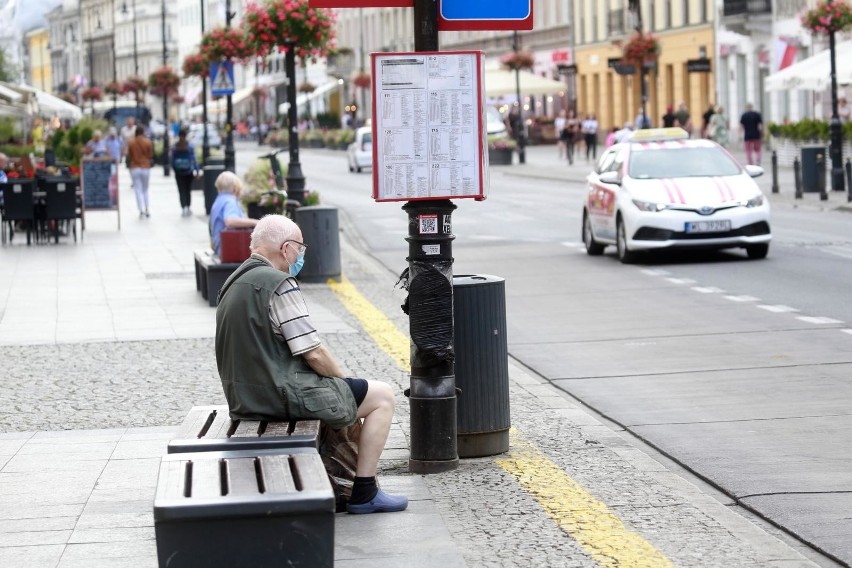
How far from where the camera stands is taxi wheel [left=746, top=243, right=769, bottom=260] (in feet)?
67.6

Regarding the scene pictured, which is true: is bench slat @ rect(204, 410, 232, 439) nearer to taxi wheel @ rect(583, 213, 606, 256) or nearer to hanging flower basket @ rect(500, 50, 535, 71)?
taxi wheel @ rect(583, 213, 606, 256)

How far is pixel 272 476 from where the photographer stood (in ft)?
19.1

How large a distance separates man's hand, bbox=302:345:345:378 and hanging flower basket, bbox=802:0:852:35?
30.1 meters

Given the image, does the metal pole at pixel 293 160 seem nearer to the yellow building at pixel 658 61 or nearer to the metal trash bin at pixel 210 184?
the metal trash bin at pixel 210 184

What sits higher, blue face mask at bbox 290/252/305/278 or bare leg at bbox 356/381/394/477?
blue face mask at bbox 290/252/305/278

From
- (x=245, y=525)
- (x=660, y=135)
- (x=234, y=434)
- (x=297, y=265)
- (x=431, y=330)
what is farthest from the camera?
(x=660, y=135)

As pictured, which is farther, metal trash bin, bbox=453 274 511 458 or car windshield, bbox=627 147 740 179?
car windshield, bbox=627 147 740 179

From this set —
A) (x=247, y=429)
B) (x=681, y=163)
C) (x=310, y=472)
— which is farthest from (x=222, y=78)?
(x=310, y=472)

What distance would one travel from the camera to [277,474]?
230 inches

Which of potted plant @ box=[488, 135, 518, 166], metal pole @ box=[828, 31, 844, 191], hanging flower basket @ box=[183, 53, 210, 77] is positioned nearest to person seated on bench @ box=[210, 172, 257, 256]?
metal pole @ box=[828, 31, 844, 191]

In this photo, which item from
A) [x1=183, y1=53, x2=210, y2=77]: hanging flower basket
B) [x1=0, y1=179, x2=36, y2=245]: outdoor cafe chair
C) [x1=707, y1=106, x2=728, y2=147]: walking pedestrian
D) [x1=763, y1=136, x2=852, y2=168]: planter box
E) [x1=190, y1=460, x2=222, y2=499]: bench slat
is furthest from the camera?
[x1=707, y1=106, x2=728, y2=147]: walking pedestrian

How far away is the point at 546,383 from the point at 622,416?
1479 mm

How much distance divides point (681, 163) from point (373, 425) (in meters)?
14.5

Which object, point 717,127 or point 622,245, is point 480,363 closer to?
point 622,245
